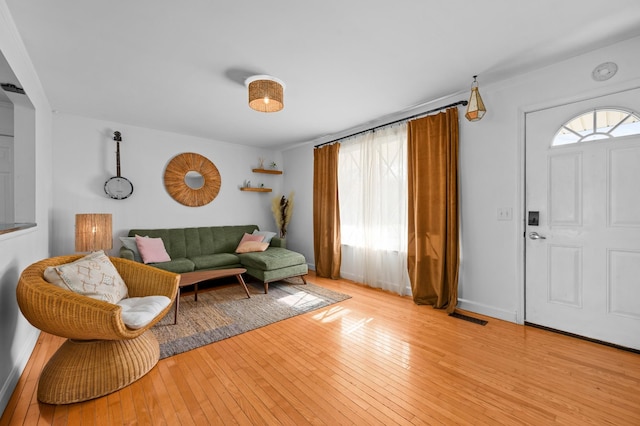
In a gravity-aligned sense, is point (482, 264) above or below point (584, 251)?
below

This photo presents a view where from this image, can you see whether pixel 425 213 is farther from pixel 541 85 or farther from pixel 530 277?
pixel 541 85

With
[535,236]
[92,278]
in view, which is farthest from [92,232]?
[535,236]

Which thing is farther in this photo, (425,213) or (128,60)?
(425,213)

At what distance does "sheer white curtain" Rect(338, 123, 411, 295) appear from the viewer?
3.60m

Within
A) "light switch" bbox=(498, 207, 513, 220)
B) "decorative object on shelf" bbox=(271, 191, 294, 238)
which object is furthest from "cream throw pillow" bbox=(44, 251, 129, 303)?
"light switch" bbox=(498, 207, 513, 220)

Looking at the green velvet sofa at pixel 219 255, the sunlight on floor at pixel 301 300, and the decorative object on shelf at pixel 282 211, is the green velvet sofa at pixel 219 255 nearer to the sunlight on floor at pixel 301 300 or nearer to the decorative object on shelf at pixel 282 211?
the sunlight on floor at pixel 301 300

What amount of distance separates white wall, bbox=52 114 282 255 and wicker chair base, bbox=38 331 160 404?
266 centimetres

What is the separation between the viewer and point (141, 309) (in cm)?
188

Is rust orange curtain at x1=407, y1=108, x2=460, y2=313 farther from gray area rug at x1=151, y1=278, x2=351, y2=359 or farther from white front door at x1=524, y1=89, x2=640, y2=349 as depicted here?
gray area rug at x1=151, y1=278, x2=351, y2=359

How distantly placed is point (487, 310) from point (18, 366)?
396 cm

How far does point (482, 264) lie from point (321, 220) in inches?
98.7

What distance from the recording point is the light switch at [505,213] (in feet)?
8.85

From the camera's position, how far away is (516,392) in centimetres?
169

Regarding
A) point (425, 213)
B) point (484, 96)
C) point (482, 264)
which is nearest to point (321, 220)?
point (425, 213)
